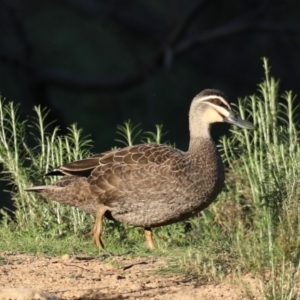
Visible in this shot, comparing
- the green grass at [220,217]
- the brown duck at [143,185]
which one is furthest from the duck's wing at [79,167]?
the green grass at [220,217]

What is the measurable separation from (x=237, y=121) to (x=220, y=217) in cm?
85

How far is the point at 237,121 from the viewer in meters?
9.27

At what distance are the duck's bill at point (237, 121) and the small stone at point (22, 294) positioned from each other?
10.6 ft

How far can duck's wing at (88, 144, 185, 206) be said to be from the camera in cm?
876

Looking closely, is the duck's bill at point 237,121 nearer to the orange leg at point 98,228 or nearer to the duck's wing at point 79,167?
the duck's wing at point 79,167

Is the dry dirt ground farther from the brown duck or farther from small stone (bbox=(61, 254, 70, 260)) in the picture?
the brown duck

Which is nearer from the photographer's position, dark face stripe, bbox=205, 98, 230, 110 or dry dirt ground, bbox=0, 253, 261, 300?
dry dirt ground, bbox=0, 253, 261, 300

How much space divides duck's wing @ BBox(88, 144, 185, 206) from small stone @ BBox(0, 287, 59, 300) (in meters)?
2.44

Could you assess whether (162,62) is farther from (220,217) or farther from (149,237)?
(149,237)

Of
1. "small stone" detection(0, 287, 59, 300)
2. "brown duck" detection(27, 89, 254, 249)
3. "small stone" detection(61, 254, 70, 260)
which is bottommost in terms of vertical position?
"small stone" detection(0, 287, 59, 300)

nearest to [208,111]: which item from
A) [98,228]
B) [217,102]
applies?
[217,102]

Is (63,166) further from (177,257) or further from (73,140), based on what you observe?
(177,257)

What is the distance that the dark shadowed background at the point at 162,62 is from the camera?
742 inches

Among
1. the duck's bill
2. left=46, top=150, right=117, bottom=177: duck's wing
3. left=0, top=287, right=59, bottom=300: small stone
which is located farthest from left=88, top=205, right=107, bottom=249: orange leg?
left=0, top=287, right=59, bottom=300: small stone
